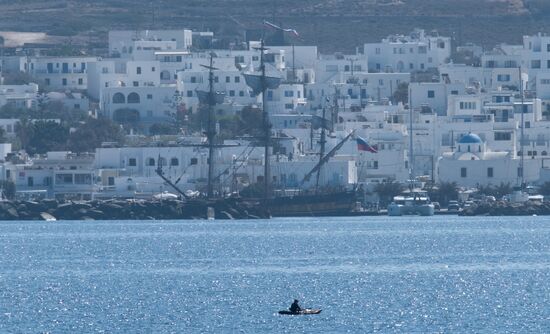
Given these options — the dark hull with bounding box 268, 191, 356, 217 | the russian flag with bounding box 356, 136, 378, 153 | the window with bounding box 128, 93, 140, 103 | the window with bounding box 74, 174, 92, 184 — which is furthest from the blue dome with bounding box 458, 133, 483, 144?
the window with bounding box 128, 93, 140, 103

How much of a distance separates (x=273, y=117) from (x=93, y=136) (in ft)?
39.8

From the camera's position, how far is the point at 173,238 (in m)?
100

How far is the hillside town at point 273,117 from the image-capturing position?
129m

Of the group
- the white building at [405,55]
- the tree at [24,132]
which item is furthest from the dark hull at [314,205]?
the white building at [405,55]

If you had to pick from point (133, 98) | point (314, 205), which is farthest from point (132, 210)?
point (133, 98)

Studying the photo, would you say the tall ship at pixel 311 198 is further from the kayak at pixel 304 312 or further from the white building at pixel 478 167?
the kayak at pixel 304 312

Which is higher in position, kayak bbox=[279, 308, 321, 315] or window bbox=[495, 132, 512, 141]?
window bbox=[495, 132, 512, 141]

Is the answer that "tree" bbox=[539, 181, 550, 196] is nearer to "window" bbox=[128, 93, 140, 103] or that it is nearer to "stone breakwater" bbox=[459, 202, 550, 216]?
"stone breakwater" bbox=[459, 202, 550, 216]

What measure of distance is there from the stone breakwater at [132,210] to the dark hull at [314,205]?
2023mm

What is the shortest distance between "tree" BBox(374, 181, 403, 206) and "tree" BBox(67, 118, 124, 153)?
668 inches

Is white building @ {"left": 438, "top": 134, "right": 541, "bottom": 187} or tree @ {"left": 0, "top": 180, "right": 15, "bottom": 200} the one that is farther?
white building @ {"left": 438, "top": 134, "right": 541, "bottom": 187}

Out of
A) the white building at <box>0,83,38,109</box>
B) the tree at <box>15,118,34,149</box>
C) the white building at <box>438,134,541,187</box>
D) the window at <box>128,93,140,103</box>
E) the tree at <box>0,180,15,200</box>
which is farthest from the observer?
the white building at <box>0,83,38,109</box>

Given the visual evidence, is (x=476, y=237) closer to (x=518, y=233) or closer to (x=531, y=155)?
(x=518, y=233)

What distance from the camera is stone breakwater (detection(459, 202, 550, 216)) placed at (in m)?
122
